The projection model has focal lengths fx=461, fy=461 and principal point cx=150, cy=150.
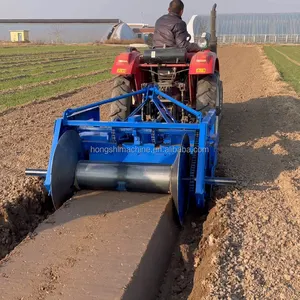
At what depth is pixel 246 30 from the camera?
5112cm

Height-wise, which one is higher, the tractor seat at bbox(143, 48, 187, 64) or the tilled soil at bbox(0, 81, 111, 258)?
the tractor seat at bbox(143, 48, 187, 64)

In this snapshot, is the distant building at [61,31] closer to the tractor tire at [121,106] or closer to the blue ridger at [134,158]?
the tractor tire at [121,106]

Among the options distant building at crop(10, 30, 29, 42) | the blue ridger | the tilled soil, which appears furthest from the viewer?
distant building at crop(10, 30, 29, 42)

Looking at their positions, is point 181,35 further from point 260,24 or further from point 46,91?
point 260,24

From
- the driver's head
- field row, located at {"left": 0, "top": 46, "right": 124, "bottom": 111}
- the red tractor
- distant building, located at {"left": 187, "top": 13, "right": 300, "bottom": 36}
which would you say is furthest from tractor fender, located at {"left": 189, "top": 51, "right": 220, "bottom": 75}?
distant building, located at {"left": 187, "top": 13, "right": 300, "bottom": 36}

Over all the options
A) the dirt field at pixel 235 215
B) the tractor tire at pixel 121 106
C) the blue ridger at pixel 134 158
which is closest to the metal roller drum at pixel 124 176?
the blue ridger at pixel 134 158

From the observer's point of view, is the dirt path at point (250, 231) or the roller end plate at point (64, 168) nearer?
the dirt path at point (250, 231)

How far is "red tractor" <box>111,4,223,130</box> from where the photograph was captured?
5664 mm

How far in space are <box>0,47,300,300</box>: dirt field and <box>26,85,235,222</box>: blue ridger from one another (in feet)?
1.04

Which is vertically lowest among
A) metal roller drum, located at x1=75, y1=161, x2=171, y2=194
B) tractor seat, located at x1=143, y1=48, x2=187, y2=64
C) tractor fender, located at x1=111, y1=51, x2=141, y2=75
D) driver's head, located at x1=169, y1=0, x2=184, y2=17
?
metal roller drum, located at x1=75, y1=161, x2=171, y2=194

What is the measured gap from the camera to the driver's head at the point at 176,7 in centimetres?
573

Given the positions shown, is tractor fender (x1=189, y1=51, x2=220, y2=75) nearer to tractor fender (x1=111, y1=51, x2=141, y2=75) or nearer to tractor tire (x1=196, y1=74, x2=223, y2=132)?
tractor tire (x1=196, y1=74, x2=223, y2=132)

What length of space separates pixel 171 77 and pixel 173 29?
1.96 feet

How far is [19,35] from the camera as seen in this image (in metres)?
54.9
